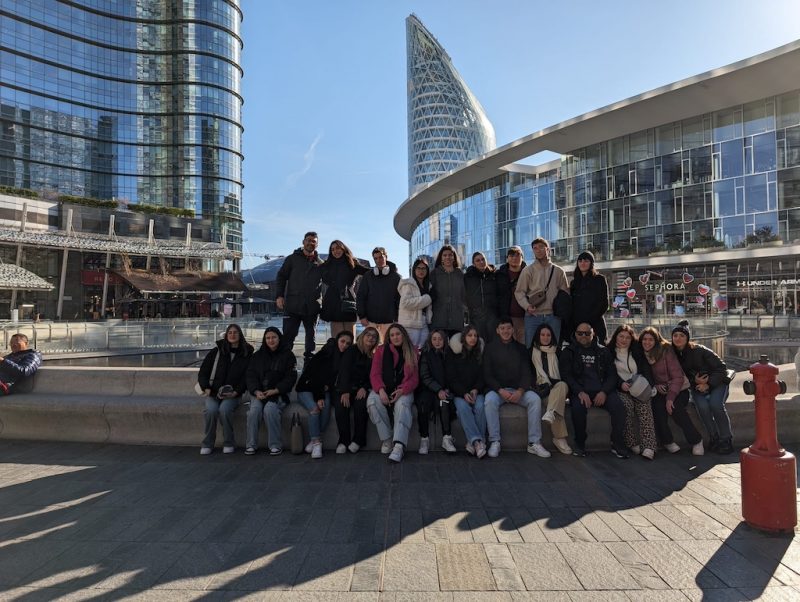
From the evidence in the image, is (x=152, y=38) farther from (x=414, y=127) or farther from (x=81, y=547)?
(x=81, y=547)

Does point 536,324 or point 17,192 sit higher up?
point 17,192

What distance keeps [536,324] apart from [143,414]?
5.28 metres

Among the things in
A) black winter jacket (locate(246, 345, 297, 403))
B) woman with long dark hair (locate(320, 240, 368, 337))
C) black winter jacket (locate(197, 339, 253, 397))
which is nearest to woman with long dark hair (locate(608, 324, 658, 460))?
woman with long dark hair (locate(320, 240, 368, 337))

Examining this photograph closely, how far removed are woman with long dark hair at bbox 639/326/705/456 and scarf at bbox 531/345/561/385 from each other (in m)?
1.09

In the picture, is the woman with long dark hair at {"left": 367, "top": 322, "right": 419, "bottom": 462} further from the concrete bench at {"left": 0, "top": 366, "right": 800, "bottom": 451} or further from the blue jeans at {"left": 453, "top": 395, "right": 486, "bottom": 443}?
the blue jeans at {"left": 453, "top": 395, "right": 486, "bottom": 443}

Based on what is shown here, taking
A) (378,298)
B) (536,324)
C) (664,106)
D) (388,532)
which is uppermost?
(664,106)

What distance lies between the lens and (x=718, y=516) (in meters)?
3.63

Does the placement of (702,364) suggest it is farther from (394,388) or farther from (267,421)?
(267,421)

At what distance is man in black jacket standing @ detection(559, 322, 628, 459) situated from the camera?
5.25 metres

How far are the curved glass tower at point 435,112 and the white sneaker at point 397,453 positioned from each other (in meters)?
98.3

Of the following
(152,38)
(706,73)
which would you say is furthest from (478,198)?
(152,38)

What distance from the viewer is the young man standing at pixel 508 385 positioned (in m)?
5.32

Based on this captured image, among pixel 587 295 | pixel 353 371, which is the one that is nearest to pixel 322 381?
pixel 353 371

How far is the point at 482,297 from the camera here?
6605 mm
